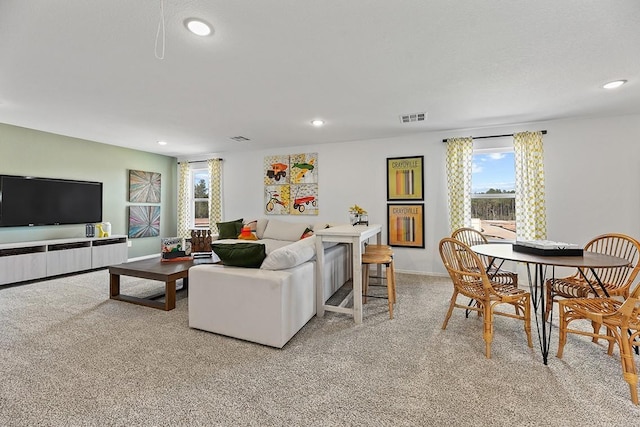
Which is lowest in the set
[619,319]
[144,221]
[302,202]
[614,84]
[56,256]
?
[619,319]

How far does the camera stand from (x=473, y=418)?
1479 millimetres

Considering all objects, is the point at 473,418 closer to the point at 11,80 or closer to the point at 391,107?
the point at 391,107

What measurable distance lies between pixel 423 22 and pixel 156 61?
214 centimetres

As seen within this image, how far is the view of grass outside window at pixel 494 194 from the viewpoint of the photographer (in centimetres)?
429

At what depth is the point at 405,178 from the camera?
4.75 m

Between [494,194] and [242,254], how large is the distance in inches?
158

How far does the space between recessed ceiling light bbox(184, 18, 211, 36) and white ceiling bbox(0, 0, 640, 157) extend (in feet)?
0.16

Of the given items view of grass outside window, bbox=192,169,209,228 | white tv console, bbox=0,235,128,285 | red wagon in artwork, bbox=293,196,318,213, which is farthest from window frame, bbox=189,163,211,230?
red wagon in artwork, bbox=293,196,318,213

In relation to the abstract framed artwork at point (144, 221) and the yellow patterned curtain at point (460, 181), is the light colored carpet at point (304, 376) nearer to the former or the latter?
the yellow patterned curtain at point (460, 181)

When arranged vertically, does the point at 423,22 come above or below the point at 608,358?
above

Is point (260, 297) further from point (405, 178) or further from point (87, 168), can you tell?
point (87, 168)

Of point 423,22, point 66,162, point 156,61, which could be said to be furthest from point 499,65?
point 66,162

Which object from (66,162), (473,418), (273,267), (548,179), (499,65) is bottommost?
(473,418)

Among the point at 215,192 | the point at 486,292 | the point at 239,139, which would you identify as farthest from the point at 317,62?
the point at 215,192
